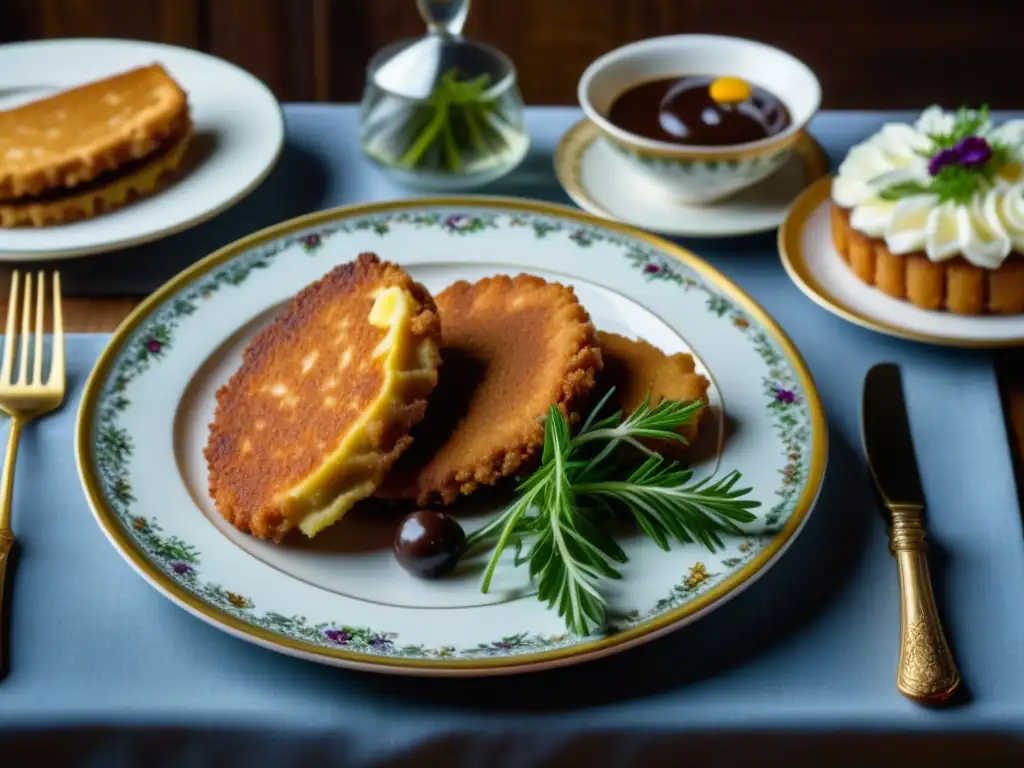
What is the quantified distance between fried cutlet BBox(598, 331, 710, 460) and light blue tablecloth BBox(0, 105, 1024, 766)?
7.5 inches

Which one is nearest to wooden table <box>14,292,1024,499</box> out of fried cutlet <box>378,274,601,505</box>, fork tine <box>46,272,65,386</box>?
fork tine <box>46,272,65,386</box>

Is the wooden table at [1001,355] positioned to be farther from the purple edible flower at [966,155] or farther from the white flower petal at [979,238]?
the purple edible flower at [966,155]

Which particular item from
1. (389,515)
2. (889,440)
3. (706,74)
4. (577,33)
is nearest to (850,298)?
(889,440)

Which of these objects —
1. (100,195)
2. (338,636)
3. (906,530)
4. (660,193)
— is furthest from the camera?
(660,193)

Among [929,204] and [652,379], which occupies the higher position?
[929,204]

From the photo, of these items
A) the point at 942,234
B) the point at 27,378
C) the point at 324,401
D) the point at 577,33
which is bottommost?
the point at 577,33

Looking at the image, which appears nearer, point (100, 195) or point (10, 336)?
point (10, 336)

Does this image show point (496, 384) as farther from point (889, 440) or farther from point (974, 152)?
point (974, 152)

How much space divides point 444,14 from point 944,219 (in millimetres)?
944

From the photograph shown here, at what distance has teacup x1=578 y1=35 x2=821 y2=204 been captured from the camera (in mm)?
1887

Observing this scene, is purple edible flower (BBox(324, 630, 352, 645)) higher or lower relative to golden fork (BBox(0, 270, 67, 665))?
higher

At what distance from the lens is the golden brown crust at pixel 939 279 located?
1685 millimetres

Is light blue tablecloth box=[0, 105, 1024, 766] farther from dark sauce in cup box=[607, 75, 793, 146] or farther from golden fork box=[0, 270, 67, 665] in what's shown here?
dark sauce in cup box=[607, 75, 793, 146]

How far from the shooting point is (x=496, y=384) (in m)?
1.50
